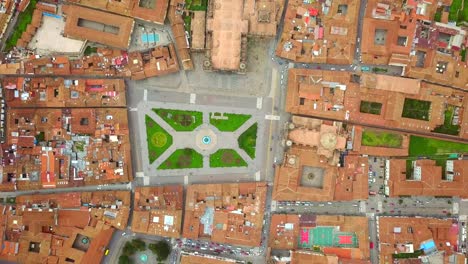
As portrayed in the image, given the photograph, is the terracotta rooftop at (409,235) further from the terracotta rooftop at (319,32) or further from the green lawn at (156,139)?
the green lawn at (156,139)

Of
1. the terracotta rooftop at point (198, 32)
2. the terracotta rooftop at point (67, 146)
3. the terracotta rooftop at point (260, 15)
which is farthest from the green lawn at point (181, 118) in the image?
the terracotta rooftop at point (260, 15)

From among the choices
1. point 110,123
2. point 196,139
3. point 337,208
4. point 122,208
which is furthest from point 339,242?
point 110,123

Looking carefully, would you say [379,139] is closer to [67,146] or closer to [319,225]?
[319,225]

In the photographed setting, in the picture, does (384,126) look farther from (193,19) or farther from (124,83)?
(124,83)

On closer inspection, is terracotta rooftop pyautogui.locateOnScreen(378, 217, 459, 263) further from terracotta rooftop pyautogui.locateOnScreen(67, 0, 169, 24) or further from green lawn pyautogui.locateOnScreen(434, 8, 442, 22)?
terracotta rooftop pyautogui.locateOnScreen(67, 0, 169, 24)

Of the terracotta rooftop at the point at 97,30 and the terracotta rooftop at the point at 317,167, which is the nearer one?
the terracotta rooftop at the point at 97,30

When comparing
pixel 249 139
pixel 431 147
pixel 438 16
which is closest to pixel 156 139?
pixel 249 139
